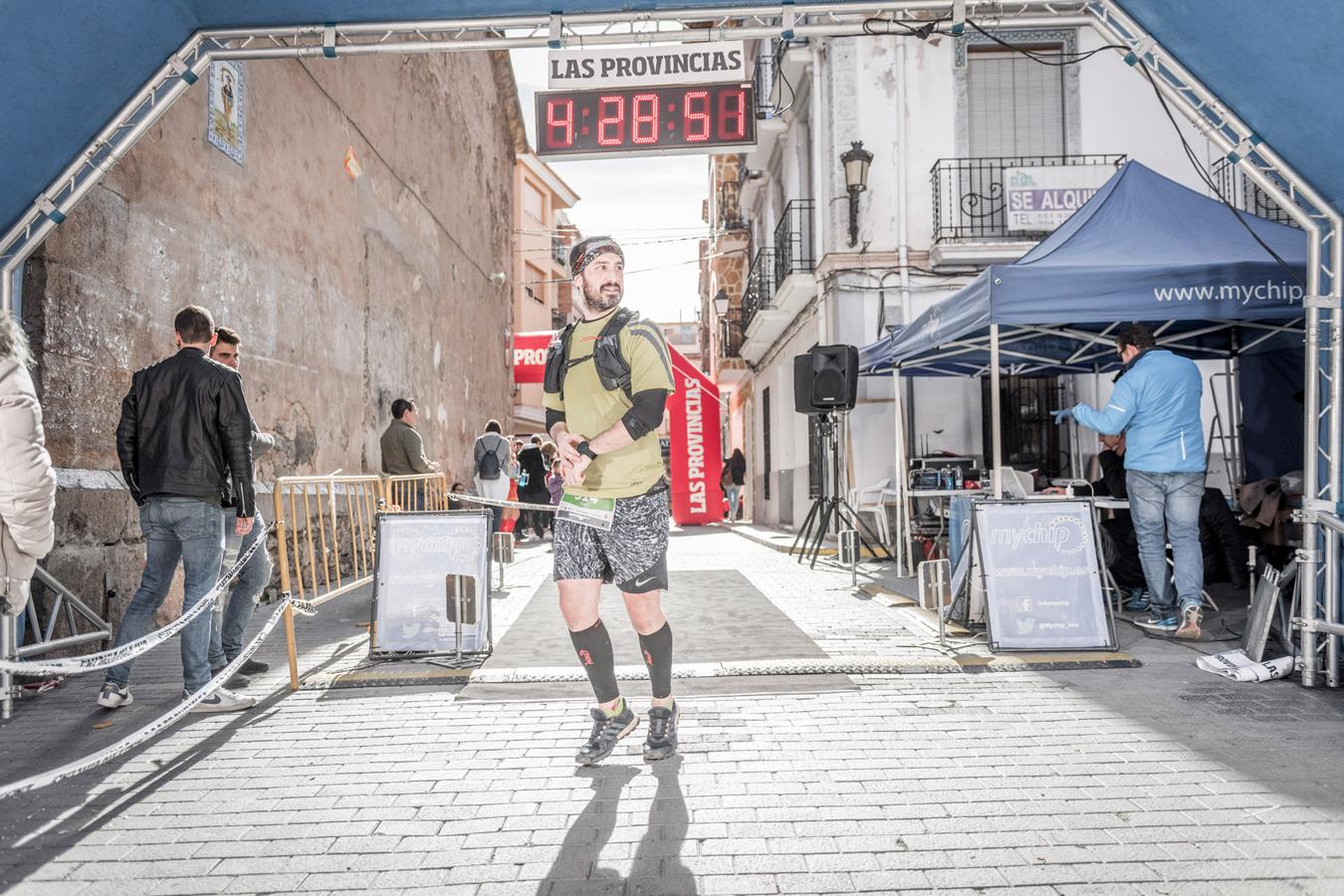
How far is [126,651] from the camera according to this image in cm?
413

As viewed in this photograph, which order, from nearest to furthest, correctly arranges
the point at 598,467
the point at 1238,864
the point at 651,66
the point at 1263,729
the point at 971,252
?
1. the point at 1238,864
2. the point at 598,467
3. the point at 1263,729
4. the point at 651,66
5. the point at 971,252

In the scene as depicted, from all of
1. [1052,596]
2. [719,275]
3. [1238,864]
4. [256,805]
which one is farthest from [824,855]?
[719,275]

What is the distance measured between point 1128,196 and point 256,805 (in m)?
7.17

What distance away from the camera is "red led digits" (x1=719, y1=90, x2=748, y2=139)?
7.54 metres

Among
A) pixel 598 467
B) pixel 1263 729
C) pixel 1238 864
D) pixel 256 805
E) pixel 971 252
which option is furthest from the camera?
pixel 971 252

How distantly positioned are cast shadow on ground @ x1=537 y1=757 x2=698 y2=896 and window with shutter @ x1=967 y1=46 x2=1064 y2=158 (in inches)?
512

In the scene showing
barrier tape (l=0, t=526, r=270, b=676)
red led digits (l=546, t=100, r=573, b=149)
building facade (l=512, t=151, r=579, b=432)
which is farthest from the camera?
building facade (l=512, t=151, r=579, b=432)

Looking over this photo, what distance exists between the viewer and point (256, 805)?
3.34 m

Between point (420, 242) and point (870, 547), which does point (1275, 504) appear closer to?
point (870, 547)

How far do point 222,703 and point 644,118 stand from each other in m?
5.15

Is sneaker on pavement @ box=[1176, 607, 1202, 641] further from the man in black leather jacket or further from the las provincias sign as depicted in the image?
the man in black leather jacket

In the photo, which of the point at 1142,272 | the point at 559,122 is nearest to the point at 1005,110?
the point at 1142,272

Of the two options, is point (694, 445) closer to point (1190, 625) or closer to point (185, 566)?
point (1190, 625)

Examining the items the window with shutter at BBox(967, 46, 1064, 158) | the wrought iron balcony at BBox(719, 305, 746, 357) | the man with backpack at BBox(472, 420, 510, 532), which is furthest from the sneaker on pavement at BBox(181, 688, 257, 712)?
the wrought iron balcony at BBox(719, 305, 746, 357)
